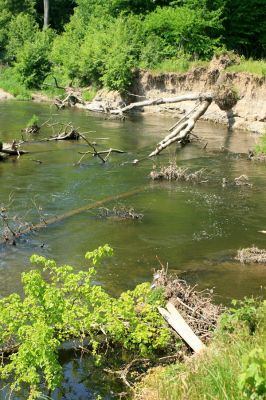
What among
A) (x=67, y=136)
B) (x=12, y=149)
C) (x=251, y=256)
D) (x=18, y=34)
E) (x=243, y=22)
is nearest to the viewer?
(x=251, y=256)

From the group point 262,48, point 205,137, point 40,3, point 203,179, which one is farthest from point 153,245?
point 40,3

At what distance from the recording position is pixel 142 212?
1496cm

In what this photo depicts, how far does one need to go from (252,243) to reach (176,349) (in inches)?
219

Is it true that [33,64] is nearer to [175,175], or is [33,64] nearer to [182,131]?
[182,131]

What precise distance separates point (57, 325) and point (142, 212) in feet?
26.4

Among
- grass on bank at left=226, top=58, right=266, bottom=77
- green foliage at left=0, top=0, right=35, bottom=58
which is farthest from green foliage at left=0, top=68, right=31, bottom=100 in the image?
grass on bank at left=226, top=58, right=266, bottom=77

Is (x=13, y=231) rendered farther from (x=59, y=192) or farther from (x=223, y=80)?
(x=223, y=80)

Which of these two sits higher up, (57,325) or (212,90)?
(212,90)

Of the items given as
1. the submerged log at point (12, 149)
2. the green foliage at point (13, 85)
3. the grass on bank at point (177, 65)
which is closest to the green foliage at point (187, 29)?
the grass on bank at point (177, 65)

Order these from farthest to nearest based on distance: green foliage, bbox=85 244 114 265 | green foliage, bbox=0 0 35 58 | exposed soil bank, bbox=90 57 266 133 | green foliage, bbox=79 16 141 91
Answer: green foliage, bbox=0 0 35 58 → green foliage, bbox=79 16 141 91 → exposed soil bank, bbox=90 57 266 133 → green foliage, bbox=85 244 114 265

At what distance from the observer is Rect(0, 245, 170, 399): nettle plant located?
6371 mm

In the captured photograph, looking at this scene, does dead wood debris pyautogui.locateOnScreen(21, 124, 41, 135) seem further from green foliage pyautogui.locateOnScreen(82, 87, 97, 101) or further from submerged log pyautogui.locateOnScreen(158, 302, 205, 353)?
submerged log pyautogui.locateOnScreen(158, 302, 205, 353)

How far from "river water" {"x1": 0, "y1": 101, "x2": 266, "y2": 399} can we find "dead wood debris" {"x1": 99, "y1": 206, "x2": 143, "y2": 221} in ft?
0.59

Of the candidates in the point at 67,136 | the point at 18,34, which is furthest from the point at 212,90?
the point at 18,34
